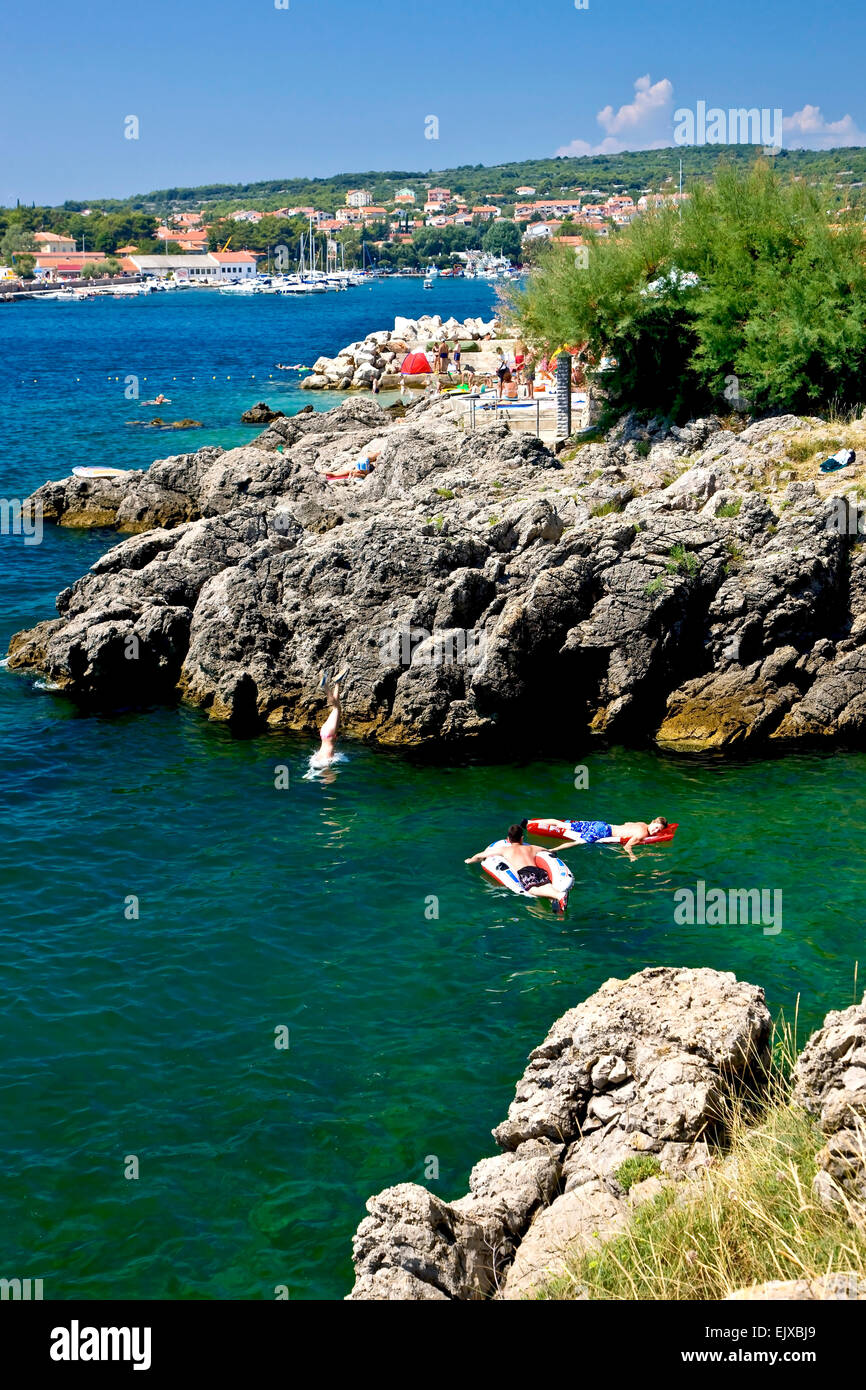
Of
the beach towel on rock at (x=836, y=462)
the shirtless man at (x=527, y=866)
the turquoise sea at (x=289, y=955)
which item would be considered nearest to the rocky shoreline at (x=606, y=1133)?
the turquoise sea at (x=289, y=955)

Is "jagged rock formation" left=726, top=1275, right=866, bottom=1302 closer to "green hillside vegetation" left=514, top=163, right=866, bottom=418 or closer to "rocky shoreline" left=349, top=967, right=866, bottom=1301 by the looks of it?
"rocky shoreline" left=349, top=967, right=866, bottom=1301

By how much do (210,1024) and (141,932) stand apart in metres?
2.82

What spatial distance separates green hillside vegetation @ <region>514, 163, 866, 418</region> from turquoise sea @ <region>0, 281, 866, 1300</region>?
1342cm

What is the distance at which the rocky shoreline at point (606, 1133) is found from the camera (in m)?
9.12

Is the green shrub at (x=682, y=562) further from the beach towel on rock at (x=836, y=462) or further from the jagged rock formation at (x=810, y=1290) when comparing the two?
the jagged rock formation at (x=810, y=1290)

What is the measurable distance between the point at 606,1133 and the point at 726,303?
27828 mm

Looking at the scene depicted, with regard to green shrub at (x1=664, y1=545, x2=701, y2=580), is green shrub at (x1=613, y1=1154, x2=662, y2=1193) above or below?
below

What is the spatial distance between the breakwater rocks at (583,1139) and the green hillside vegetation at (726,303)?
23628 mm

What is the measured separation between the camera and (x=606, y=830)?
19891 millimetres

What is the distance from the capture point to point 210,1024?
50.7 ft

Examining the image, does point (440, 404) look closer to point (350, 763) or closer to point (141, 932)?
point (350, 763)

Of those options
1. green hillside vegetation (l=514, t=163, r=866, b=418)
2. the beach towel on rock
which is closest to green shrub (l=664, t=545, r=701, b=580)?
the beach towel on rock

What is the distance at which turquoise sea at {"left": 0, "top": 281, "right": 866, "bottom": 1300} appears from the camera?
12.4 m

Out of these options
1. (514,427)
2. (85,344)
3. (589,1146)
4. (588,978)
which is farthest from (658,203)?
(85,344)
